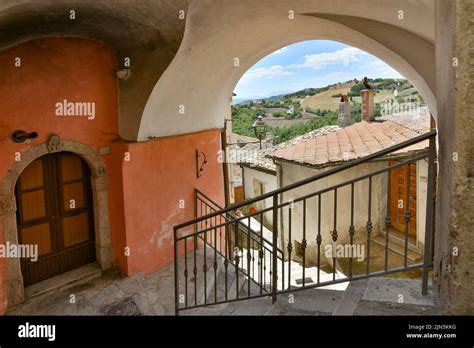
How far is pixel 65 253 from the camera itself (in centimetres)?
562

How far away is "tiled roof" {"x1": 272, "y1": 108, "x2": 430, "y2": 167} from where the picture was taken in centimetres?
953

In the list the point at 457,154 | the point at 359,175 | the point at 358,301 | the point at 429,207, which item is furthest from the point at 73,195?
the point at 359,175

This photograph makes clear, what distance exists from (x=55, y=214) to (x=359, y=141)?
26.6 ft

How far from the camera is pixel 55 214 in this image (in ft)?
17.8

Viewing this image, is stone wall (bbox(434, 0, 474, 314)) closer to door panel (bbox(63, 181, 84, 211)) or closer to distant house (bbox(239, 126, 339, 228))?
door panel (bbox(63, 181, 84, 211))

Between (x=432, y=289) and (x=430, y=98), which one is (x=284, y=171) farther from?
(x=432, y=289)

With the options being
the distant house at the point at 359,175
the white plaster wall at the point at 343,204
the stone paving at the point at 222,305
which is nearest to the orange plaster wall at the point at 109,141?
the stone paving at the point at 222,305

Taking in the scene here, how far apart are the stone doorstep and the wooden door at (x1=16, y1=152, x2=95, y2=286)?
0.09 m

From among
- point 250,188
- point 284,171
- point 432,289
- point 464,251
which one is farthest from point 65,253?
point 250,188

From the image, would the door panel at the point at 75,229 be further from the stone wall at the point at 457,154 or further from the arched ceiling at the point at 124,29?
the stone wall at the point at 457,154

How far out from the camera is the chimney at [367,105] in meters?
12.5

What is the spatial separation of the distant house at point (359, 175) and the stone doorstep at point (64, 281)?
209 inches

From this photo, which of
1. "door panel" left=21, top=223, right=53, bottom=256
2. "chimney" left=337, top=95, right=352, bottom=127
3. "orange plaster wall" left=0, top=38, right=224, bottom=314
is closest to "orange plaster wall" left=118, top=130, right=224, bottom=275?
"orange plaster wall" left=0, top=38, right=224, bottom=314

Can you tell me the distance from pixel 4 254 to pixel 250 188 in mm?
13549
